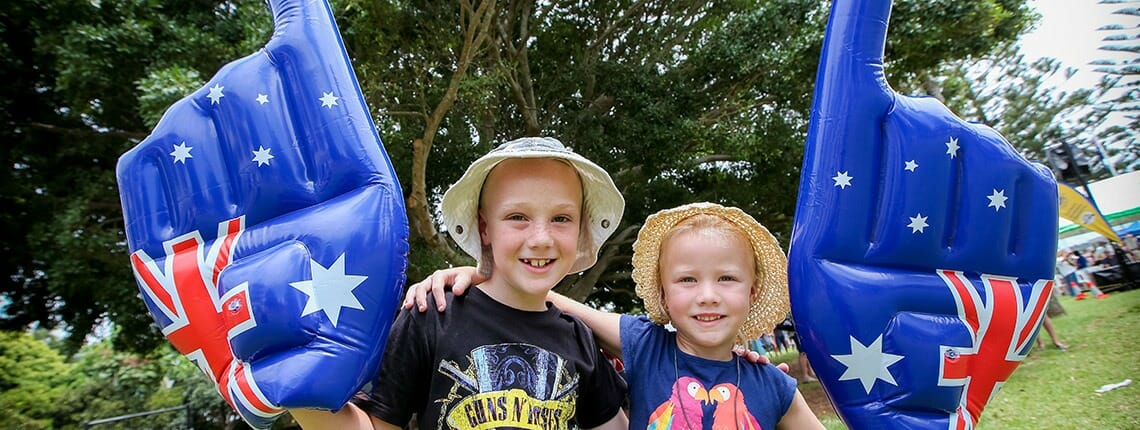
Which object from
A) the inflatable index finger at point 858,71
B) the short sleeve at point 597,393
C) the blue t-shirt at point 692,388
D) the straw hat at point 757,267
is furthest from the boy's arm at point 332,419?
the inflatable index finger at point 858,71

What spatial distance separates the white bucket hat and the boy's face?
0.04 meters

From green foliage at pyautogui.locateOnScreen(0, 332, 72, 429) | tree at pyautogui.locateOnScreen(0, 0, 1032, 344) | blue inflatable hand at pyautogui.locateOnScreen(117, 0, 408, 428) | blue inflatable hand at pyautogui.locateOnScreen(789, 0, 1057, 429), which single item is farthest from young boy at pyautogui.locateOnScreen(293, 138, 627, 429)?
green foliage at pyautogui.locateOnScreen(0, 332, 72, 429)

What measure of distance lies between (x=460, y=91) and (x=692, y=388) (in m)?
4.44

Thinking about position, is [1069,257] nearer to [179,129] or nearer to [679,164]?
[679,164]

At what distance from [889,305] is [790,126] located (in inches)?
203

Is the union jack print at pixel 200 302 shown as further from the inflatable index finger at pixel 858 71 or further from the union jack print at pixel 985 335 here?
the union jack print at pixel 985 335

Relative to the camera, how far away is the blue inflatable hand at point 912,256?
1.72 m

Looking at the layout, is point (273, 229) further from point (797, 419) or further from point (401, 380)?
point (797, 419)

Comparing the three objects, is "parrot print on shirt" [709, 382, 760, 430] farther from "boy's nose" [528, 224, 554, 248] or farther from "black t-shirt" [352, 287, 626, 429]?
"boy's nose" [528, 224, 554, 248]

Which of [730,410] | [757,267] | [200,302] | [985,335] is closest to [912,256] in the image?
[985,335]

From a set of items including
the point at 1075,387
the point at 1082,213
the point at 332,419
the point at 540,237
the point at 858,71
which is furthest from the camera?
the point at 1082,213

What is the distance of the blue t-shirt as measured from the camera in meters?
1.64

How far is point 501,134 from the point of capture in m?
7.61

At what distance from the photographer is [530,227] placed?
1.63 metres
